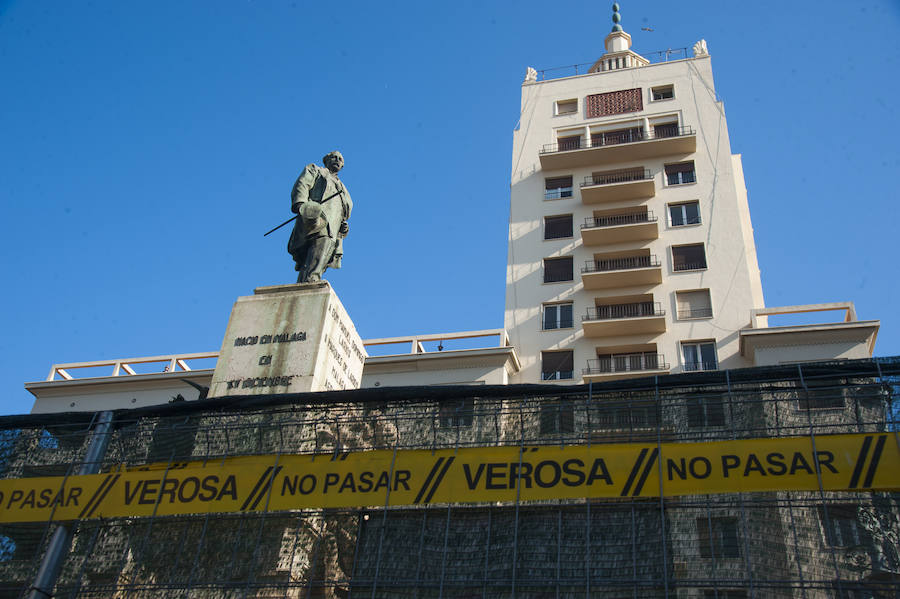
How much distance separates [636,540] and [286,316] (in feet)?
22.6

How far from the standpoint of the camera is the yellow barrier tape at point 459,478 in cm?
659

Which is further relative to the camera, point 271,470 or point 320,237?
point 320,237

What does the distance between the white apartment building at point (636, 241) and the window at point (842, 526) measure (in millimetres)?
22451

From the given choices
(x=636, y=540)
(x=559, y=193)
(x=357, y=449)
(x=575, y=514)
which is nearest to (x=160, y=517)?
(x=357, y=449)

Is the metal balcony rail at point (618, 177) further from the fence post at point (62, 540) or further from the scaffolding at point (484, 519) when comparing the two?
the fence post at point (62, 540)

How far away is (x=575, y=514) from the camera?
701 centimetres

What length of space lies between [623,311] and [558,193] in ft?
24.4

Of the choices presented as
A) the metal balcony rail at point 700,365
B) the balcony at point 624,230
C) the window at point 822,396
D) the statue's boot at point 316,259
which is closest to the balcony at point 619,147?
the balcony at point 624,230

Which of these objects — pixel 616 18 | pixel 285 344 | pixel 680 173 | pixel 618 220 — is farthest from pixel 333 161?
pixel 616 18

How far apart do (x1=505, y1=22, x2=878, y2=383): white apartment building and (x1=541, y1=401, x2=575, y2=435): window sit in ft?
74.8

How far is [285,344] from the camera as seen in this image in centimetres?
1159

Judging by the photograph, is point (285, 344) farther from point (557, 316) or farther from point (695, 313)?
point (695, 313)

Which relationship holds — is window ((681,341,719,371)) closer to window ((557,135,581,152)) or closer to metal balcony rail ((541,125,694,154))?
metal balcony rail ((541,125,694,154))

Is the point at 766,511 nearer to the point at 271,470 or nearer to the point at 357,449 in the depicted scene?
the point at 357,449
